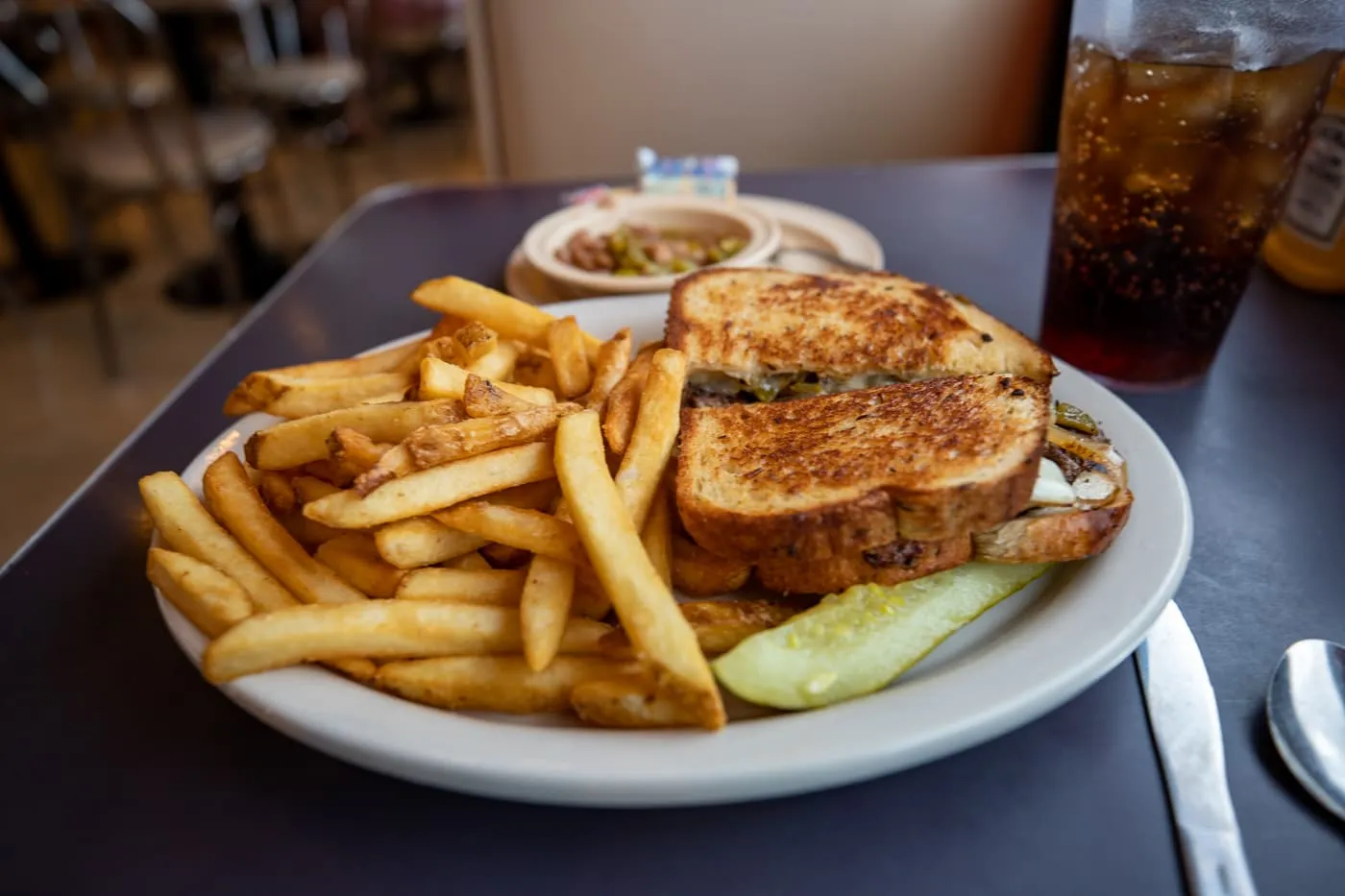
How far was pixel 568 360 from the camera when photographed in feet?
4.42

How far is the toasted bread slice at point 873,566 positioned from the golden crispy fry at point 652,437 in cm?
17

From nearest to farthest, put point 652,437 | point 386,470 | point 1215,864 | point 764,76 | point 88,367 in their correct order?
1. point 1215,864
2. point 386,470
3. point 652,437
4. point 764,76
5. point 88,367

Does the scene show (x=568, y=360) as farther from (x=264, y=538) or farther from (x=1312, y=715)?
(x=1312, y=715)

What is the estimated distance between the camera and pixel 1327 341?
69.7 inches

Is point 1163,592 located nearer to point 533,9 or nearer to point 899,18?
point 899,18

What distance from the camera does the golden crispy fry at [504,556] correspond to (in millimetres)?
1108

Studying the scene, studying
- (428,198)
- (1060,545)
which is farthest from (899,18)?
Answer: (1060,545)

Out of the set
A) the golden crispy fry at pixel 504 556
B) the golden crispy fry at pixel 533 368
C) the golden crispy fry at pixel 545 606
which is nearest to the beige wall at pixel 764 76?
the golden crispy fry at pixel 533 368

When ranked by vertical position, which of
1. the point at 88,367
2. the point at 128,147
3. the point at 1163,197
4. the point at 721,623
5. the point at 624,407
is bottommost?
the point at 88,367

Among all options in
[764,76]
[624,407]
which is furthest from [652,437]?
[764,76]

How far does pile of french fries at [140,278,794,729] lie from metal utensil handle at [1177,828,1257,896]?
445mm

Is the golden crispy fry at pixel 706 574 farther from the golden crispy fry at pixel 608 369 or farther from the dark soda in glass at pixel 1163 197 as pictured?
the dark soda in glass at pixel 1163 197

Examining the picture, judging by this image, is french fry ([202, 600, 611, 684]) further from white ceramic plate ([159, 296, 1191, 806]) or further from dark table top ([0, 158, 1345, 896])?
dark table top ([0, 158, 1345, 896])

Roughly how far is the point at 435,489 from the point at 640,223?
1306 millimetres
